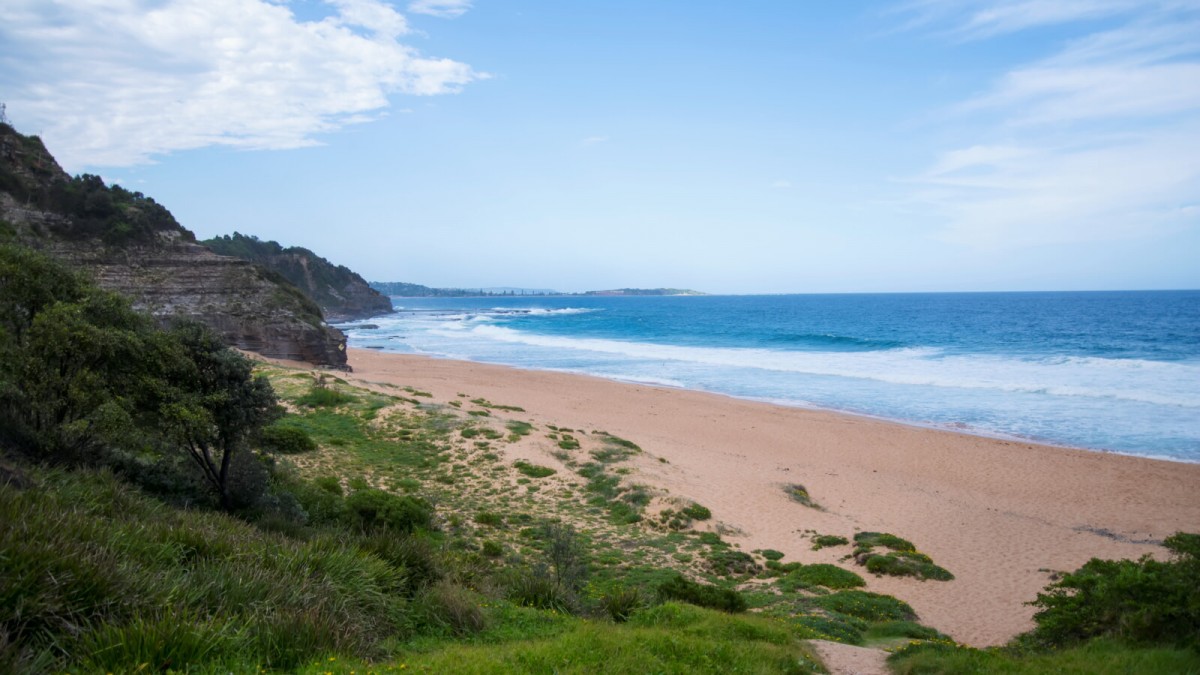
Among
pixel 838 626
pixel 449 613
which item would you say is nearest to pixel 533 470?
pixel 838 626

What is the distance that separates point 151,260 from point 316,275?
7345 centimetres

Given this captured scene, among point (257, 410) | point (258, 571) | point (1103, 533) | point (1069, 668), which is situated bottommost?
point (1103, 533)

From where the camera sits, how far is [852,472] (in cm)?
2103

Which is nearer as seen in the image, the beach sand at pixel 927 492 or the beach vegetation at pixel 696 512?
the beach sand at pixel 927 492

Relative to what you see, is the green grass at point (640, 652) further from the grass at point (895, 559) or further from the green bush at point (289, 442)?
the green bush at point (289, 442)

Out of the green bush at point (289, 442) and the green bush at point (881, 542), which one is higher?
the green bush at point (289, 442)

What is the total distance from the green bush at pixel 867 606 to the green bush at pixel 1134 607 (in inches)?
97.4

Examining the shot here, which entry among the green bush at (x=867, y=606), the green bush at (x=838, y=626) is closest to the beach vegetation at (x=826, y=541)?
the green bush at (x=867, y=606)

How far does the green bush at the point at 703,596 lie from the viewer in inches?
384

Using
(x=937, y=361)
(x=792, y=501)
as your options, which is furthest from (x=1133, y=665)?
(x=937, y=361)

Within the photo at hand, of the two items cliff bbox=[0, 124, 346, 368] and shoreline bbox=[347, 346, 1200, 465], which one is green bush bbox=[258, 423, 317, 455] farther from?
shoreline bbox=[347, 346, 1200, 465]

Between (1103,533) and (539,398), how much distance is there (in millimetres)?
22921

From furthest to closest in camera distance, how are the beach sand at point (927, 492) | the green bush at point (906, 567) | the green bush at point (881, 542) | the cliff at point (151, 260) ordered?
the cliff at point (151, 260) < the green bush at point (881, 542) < the beach sand at point (927, 492) < the green bush at point (906, 567)

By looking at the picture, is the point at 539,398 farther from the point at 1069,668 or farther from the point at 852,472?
the point at 1069,668
